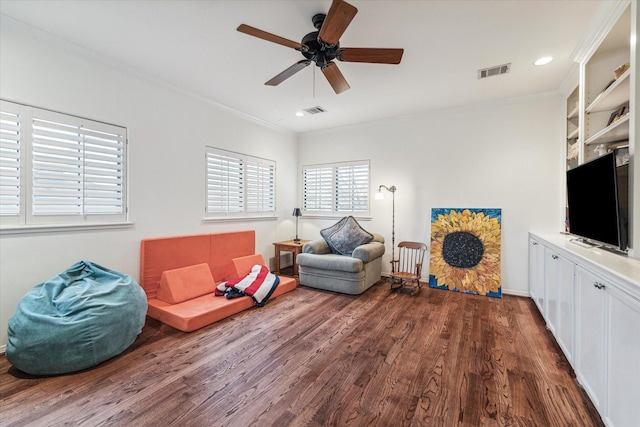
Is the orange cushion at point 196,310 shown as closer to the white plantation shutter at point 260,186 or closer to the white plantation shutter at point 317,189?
the white plantation shutter at point 260,186

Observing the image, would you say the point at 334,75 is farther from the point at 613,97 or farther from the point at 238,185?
the point at 238,185

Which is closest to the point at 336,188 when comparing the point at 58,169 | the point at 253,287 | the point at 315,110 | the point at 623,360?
the point at 315,110

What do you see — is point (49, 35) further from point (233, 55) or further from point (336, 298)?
point (336, 298)

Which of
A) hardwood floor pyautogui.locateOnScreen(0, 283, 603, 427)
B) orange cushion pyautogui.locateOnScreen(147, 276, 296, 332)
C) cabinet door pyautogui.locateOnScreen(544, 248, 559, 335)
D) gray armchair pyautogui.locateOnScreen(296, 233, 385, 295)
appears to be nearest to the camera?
hardwood floor pyautogui.locateOnScreen(0, 283, 603, 427)

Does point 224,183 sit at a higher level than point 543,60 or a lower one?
lower

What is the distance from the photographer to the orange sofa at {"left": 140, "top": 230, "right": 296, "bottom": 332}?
299 centimetres

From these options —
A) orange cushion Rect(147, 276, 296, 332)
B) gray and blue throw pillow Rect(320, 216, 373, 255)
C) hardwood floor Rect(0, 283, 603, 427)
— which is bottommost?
hardwood floor Rect(0, 283, 603, 427)

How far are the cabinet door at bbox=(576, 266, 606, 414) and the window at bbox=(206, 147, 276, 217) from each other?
13.7ft

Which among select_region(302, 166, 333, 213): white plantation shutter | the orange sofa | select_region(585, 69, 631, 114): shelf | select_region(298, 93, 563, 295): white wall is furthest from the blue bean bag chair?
select_region(585, 69, 631, 114): shelf

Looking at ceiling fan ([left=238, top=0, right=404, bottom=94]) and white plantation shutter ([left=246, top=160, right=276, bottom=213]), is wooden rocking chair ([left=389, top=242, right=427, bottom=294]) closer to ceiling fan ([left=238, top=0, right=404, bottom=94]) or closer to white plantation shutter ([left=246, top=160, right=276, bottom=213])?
white plantation shutter ([left=246, top=160, right=276, bottom=213])

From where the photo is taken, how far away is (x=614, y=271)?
4.67 ft

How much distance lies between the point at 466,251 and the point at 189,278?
4001 mm

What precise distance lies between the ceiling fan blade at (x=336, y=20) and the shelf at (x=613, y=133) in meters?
2.16

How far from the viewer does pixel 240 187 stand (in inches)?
181
